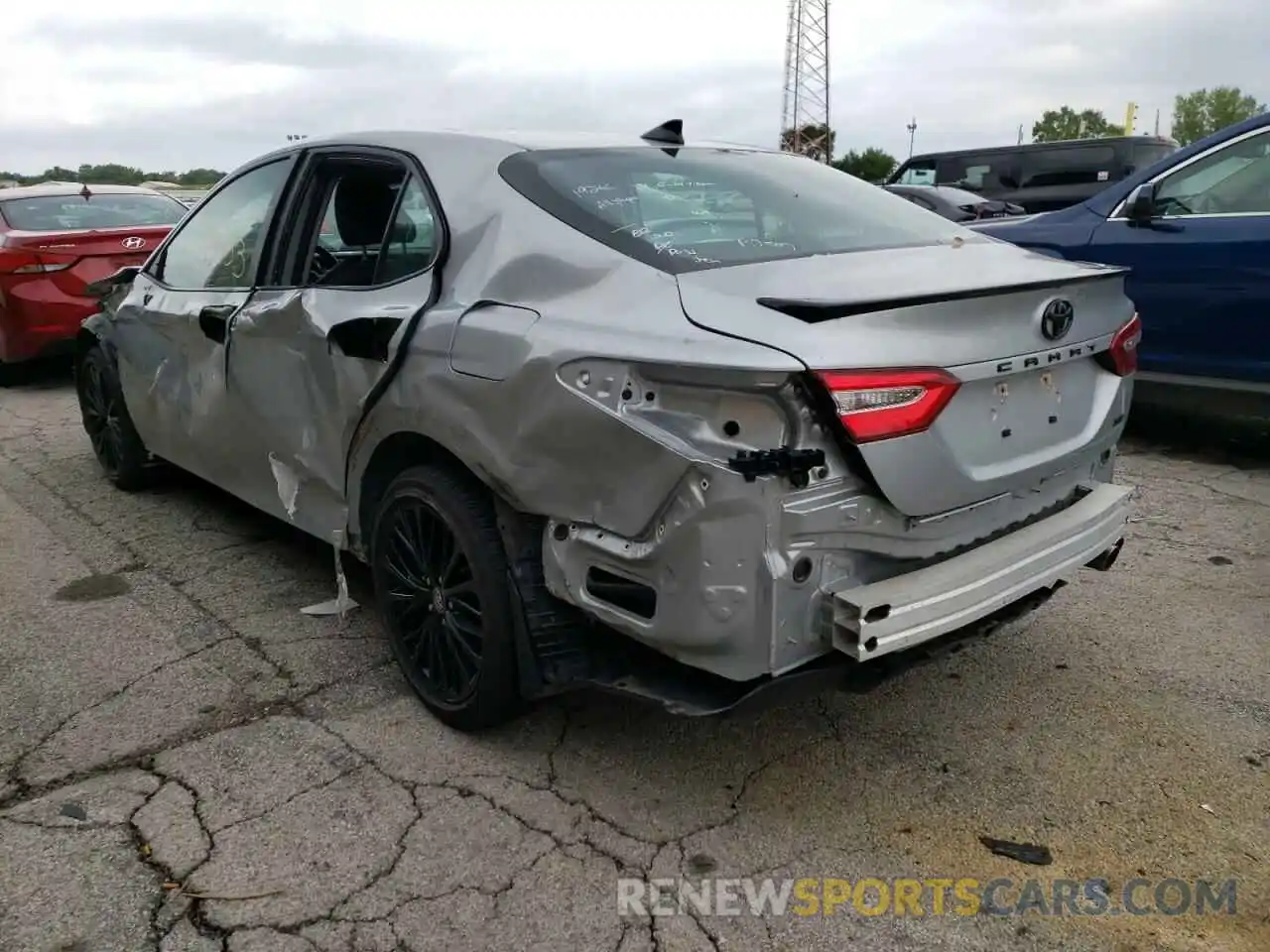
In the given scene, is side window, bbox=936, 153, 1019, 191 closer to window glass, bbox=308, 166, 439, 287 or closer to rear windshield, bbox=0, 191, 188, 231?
rear windshield, bbox=0, 191, 188, 231

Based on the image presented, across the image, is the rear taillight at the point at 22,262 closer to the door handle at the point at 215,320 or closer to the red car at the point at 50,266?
the red car at the point at 50,266

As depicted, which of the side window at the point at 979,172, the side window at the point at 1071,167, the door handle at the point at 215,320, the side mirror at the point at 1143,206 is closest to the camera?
the door handle at the point at 215,320

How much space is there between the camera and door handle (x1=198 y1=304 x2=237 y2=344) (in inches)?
155

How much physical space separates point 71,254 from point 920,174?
36.5ft

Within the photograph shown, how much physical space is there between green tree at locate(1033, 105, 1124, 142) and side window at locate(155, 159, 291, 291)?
70.2 m

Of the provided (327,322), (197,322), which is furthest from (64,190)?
(327,322)

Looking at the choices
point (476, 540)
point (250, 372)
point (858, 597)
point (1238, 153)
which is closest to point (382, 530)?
point (476, 540)

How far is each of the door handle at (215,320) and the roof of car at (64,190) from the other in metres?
5.78

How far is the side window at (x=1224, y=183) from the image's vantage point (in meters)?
5.25

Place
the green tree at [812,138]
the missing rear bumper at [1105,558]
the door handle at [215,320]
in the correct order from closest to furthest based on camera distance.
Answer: the missing rear bumper at [1105,558] < the door handle at [215,320] < the green tree at [812,138]

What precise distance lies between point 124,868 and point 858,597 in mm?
1842

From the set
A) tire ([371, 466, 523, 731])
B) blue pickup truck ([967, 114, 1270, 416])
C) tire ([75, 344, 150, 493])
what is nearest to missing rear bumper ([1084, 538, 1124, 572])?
tire ([371, 466, 523, 731])

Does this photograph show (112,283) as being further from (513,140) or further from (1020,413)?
(1020,413)

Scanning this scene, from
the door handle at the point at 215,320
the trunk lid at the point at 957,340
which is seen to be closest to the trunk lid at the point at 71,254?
the door handle at the point at 215,320
